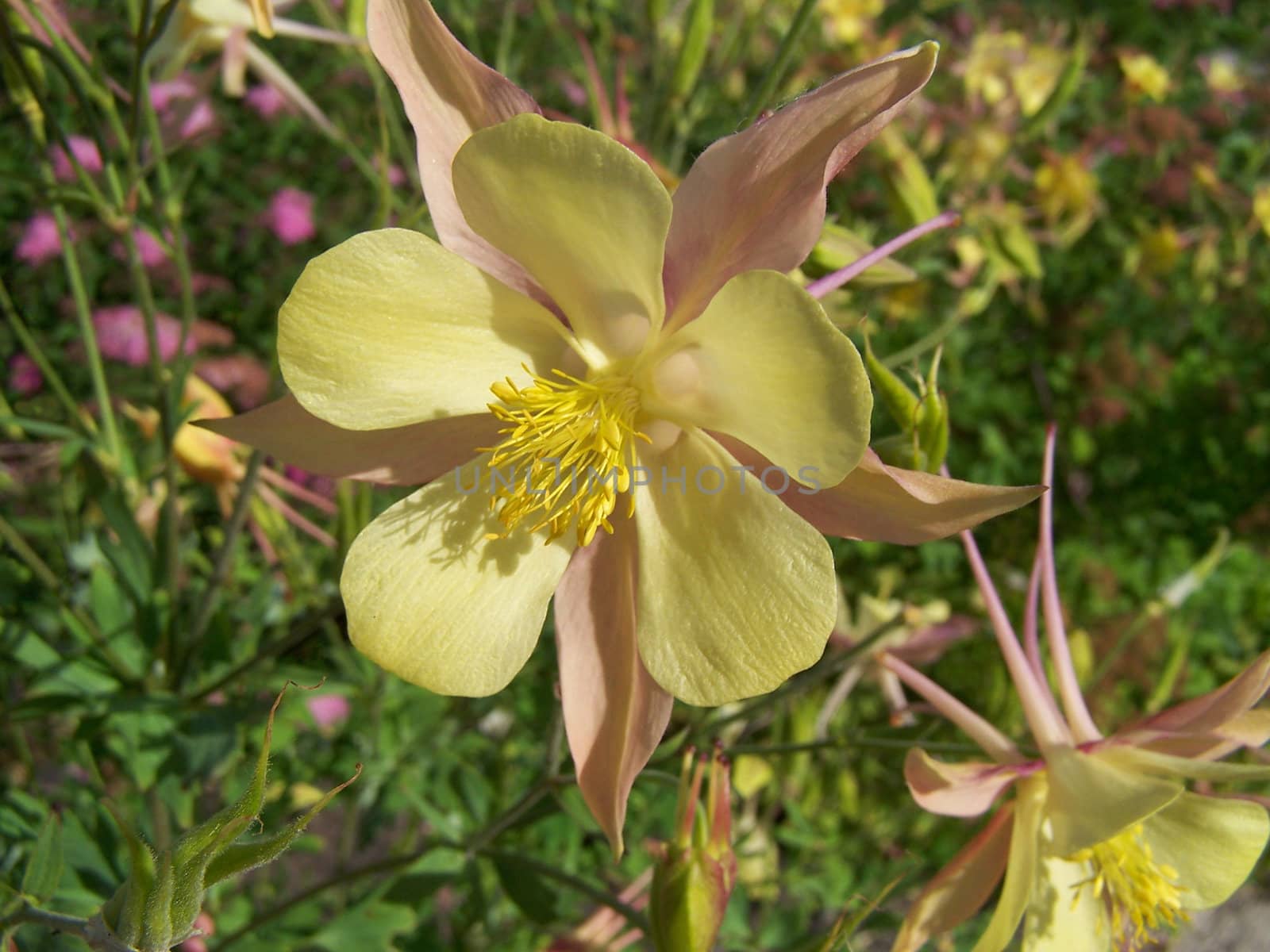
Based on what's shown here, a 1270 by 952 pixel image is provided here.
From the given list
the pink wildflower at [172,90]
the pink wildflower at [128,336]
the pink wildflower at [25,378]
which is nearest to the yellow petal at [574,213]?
the pink wildflower at [172,90]

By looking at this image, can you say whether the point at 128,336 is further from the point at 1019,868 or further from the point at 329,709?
the point at 1019,868

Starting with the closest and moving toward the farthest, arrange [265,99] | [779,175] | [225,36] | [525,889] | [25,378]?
[779,175] < [525,889] < [225,36] < [25,378] < [265,99]

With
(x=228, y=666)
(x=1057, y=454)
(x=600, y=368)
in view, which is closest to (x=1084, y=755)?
(x=600, y=368)

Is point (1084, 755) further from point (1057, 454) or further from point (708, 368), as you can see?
point (1057, 454)

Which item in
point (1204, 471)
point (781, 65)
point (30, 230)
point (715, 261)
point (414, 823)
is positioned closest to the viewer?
point (715, 261)

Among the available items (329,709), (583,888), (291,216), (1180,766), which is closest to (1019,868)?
(1180,766)

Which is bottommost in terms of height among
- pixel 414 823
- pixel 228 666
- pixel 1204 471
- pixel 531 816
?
pixel 1204 471
